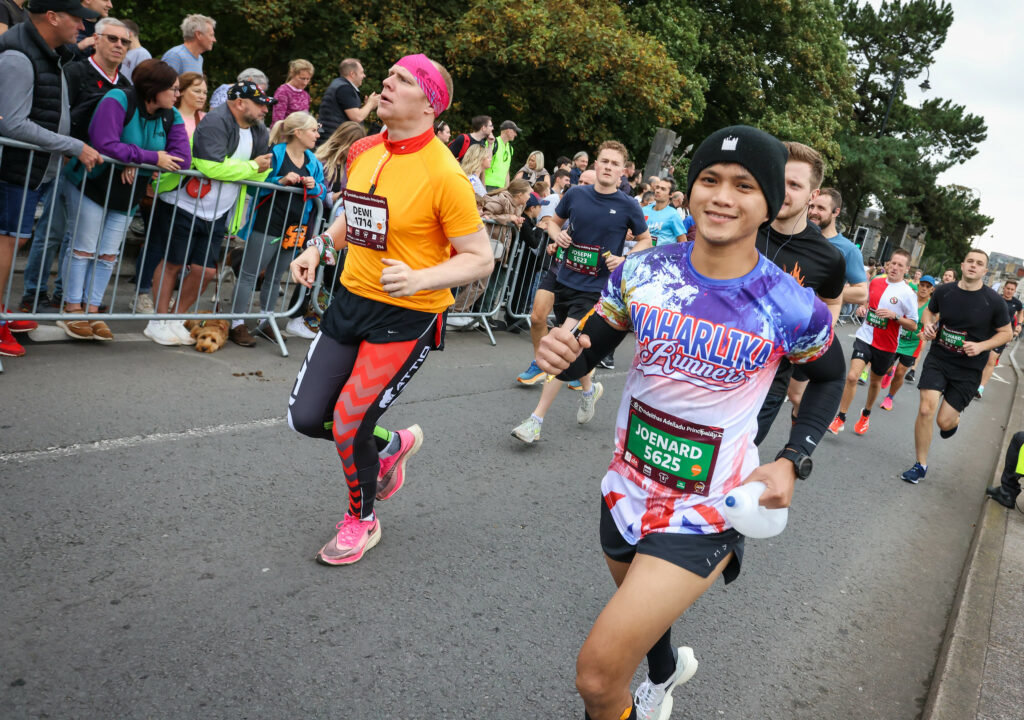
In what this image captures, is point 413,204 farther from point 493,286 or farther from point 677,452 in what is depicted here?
point 493,286

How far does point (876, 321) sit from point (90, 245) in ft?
25.6

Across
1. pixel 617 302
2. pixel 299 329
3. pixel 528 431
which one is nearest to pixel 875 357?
pixel 528 431

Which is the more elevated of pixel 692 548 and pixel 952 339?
pixel 952 339

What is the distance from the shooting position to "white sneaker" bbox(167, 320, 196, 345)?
263 inches

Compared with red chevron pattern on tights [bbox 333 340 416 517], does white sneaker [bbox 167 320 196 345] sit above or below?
below

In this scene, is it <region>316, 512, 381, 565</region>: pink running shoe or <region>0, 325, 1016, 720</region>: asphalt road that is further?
<region>316, 512, 381, 565</region>: pink running shoe

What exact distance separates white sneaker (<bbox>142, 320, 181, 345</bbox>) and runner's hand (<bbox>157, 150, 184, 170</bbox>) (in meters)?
1.27

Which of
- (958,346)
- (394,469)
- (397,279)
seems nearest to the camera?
(397,279)

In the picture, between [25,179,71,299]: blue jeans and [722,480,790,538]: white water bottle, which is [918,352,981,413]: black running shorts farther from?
[25,179,71,299]: blue jeans

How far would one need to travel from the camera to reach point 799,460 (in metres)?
2.27

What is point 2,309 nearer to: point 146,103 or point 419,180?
point 146,103

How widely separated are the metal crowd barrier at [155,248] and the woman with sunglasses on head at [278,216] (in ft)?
0.04

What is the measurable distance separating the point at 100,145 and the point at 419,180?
349cm

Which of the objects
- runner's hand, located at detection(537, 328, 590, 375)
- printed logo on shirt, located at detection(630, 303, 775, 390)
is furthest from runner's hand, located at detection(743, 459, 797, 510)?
runner's hand, located at detection(537, 328, 590, 375)
